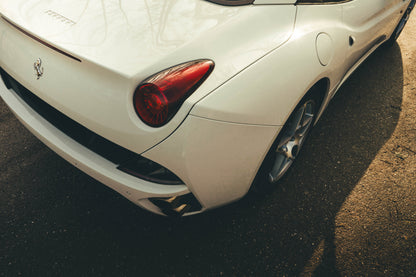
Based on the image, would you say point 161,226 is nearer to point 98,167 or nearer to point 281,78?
point 98,167

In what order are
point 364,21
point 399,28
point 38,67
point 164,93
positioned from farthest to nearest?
1. point 399,28
2. point 364,21
3. point 38,67
4. point 164,93

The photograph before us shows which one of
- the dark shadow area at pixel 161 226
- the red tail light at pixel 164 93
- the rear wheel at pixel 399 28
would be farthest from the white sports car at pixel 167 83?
the rear wheel at pixel 399 28

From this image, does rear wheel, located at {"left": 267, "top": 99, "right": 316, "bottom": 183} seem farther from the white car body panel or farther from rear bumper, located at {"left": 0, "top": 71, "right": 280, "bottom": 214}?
the white car body panel

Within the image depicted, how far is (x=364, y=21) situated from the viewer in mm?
1871

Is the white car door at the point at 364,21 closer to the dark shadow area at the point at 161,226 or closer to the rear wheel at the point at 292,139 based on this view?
the rear wheel at the point at 292,139

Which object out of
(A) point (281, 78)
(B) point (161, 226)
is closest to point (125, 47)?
(A) point (281, 78)

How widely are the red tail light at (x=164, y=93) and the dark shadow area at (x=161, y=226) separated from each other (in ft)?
3.00

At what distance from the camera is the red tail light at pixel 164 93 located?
3.58 feet

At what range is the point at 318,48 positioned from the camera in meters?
1.47

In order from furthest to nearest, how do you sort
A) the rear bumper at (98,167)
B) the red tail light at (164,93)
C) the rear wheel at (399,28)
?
1. the rear wheel at (399,28)
2. the rear bumper at (98,167)
3. the red tail light at (164,93)

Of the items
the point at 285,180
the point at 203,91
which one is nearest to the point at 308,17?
the point at 203,91

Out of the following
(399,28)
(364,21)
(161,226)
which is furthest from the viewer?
(399,28)

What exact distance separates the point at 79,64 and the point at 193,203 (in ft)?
2.67

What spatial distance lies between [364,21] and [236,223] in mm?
1580
